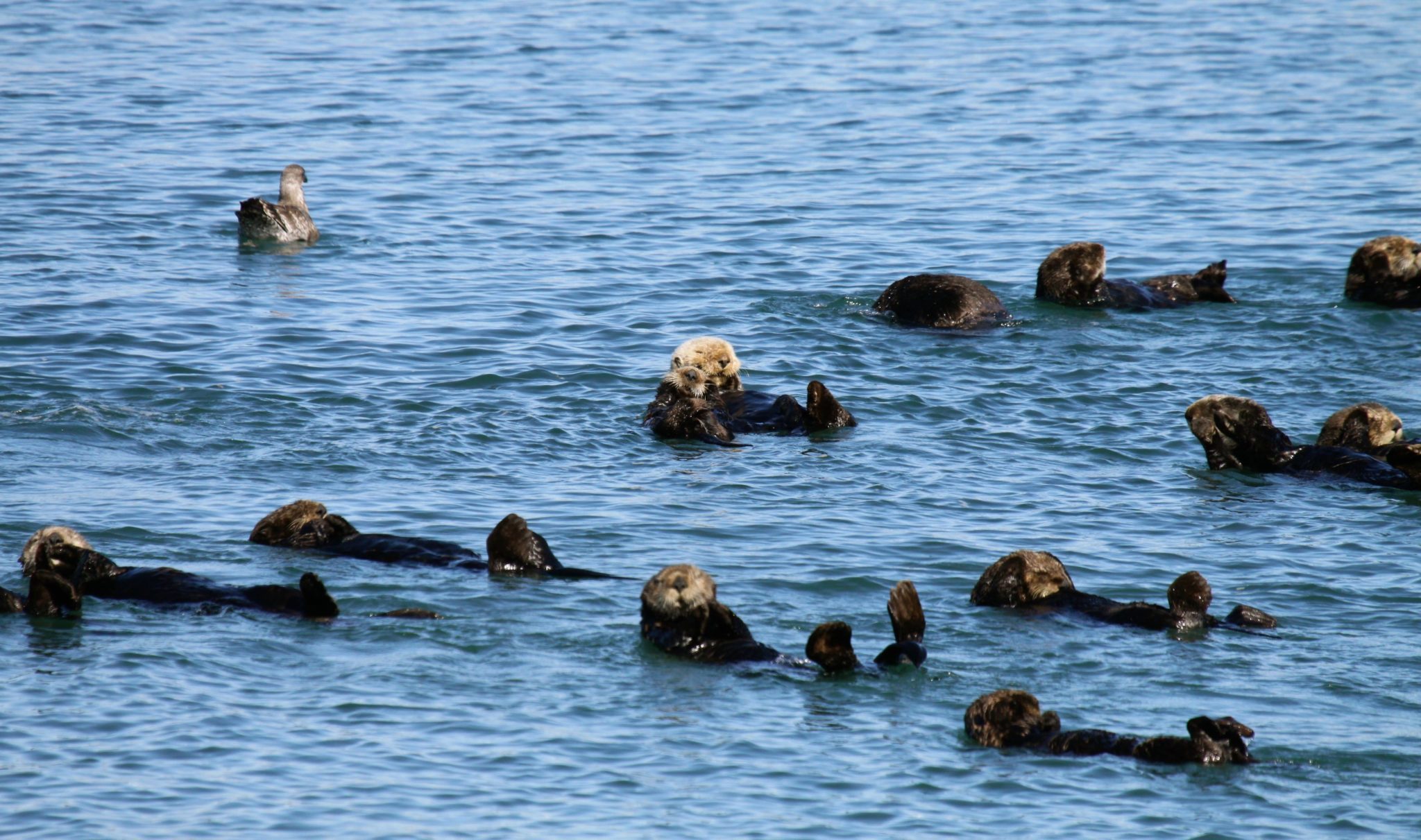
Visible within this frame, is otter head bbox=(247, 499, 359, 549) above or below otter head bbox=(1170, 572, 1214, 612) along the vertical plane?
above

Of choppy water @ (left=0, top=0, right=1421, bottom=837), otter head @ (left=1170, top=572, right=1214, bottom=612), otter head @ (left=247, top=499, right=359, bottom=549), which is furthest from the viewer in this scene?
otter head @ (left=247, top=499, right=359, bottom=549)

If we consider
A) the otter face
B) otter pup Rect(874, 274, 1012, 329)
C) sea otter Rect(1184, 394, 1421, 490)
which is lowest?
the otter face

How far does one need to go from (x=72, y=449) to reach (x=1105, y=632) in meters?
6.00

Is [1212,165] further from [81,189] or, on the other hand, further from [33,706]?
[33,706]

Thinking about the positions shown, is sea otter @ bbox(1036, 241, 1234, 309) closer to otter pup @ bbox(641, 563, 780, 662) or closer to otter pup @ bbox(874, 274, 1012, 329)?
otter pup @ bbox(874, 274, 1012, 329)

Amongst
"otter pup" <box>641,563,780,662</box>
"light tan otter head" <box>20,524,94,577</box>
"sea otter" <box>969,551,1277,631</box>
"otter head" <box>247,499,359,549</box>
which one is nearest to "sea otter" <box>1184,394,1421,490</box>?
"sea otter" <box>969,551,1277,631</box>

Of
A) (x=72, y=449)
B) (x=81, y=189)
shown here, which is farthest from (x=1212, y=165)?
(x=72, y=449)

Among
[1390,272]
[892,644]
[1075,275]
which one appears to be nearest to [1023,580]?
[892,644]

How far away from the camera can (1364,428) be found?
30.5ft

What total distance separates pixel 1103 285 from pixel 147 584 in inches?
321

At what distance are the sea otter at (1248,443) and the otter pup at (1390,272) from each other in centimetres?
395

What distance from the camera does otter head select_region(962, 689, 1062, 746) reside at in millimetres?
5742

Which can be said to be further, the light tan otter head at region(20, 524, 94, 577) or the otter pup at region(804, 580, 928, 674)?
the light tan otter head at region(20, 524, 94, 577)

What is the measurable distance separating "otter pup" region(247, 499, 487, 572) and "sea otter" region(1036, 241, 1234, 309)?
657 cm
